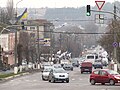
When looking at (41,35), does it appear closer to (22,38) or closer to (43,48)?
(43,48)

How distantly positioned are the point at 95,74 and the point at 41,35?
12897 cm

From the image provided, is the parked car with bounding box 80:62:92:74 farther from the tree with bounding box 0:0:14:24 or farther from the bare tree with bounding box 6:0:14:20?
→ the tree with bounding box 0:0:14:24

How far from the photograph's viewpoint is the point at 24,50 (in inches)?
4085

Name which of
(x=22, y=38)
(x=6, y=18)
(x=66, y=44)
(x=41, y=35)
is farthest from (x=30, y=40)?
(x=66, y=44)

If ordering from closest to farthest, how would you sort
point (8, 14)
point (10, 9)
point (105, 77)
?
point (105, 77) → point (10, 9) → point (8, 14)

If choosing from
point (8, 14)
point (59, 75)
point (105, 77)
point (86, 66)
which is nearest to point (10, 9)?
point (8, 14)

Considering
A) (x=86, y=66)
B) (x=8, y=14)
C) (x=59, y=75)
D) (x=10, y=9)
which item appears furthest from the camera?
(x=8, y=14)

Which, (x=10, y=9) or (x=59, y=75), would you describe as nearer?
(x=59, y=75)

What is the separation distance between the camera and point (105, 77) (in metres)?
45.4

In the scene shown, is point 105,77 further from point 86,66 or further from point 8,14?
point 8,14

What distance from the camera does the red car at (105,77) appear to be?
44747 millimetres

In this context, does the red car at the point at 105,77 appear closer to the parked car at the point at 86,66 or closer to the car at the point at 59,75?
the car at the point at 59,75

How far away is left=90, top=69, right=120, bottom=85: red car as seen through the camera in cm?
4475

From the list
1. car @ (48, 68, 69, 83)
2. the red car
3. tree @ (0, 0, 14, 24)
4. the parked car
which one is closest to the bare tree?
tree @ (0, 0, 14, 24)
